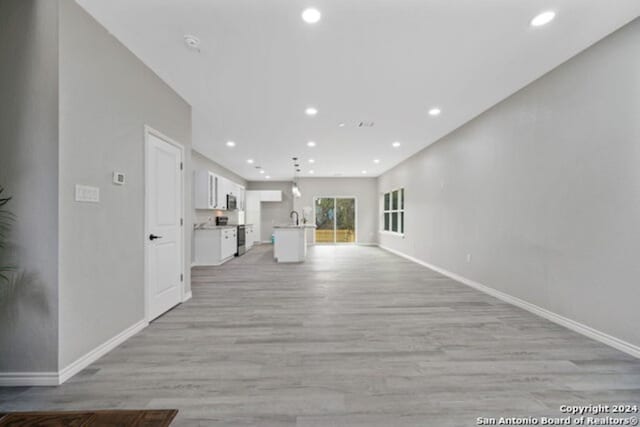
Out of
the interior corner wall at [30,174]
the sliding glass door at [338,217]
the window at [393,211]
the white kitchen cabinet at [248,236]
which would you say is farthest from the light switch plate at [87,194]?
the sliding glass door at [338,217]

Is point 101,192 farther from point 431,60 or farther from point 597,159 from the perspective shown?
point 597,159

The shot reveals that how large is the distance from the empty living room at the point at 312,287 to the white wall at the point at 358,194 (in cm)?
633

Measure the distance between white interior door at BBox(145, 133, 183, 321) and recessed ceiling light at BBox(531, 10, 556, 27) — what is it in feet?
12.2

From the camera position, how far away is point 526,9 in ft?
6.87

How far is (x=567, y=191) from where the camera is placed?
2840 millimetres

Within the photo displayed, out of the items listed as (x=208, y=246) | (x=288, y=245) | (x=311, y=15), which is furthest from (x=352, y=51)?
(x=208, y=246)

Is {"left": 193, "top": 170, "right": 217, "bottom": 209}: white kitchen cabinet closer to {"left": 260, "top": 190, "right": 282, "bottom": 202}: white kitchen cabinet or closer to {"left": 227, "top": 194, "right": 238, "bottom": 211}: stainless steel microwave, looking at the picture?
{"left": 227, "top": 194, "right": 238, "bottom": 211}: stainless steel microwave

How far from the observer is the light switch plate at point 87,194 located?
2.06 m

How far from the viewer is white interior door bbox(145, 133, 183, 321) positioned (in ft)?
9.71

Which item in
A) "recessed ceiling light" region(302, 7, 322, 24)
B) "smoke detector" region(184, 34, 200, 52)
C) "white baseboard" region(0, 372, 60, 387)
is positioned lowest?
"white baseboard" region(0, 372, 60, 387)

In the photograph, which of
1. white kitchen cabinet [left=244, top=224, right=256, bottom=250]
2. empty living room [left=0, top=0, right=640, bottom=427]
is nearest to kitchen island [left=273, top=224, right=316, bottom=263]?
white kitchen cabinet [left=244, top=224, right=256, bottom=250]

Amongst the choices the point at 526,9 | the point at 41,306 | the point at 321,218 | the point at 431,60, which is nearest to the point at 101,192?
the point at 41,306

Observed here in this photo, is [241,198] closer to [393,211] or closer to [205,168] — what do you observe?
[205,168]

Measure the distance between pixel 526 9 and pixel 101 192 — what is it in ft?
12.1
